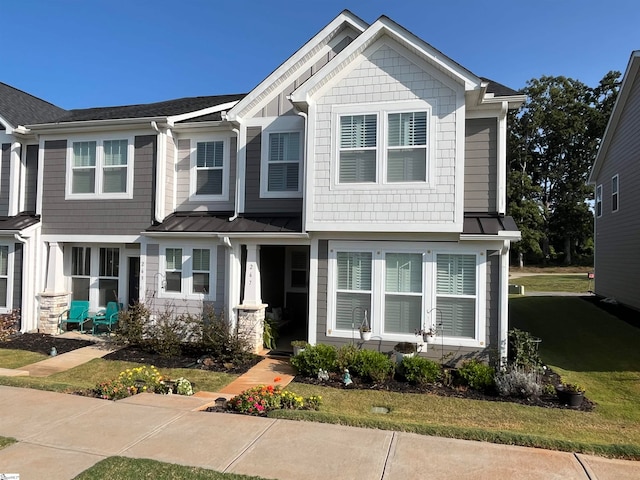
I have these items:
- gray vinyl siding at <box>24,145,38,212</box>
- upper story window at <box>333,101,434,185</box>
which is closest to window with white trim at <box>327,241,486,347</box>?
upper story window at <box>333,101,434,185</box>

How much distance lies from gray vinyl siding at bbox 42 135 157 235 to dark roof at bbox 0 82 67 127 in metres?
1.72

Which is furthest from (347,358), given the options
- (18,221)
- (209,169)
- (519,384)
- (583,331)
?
(18,221)

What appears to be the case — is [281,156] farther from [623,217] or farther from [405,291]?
[623,217]

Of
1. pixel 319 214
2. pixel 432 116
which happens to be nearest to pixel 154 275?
pixel 319 214

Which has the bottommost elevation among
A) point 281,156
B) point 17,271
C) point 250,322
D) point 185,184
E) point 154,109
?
point 250,322

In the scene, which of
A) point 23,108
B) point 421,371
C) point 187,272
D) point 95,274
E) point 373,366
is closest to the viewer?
point 421,371

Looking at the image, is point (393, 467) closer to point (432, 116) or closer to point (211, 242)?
point (432, 116)

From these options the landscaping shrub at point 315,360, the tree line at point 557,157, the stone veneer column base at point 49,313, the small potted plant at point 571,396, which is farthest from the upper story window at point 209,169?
the tree line at point 557,157

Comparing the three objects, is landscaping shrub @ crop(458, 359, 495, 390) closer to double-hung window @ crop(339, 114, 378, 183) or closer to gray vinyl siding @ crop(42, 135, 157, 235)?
double-hung window @ crop(339, 114, 378, 183)

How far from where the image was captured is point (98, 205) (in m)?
10.8

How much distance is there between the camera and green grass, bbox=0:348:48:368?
8430 millimetres

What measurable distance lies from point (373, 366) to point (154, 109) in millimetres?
10091

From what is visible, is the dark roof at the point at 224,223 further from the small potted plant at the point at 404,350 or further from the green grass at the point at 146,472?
the green grass at the point at 146,472

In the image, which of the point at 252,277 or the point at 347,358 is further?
the point at 252,277
